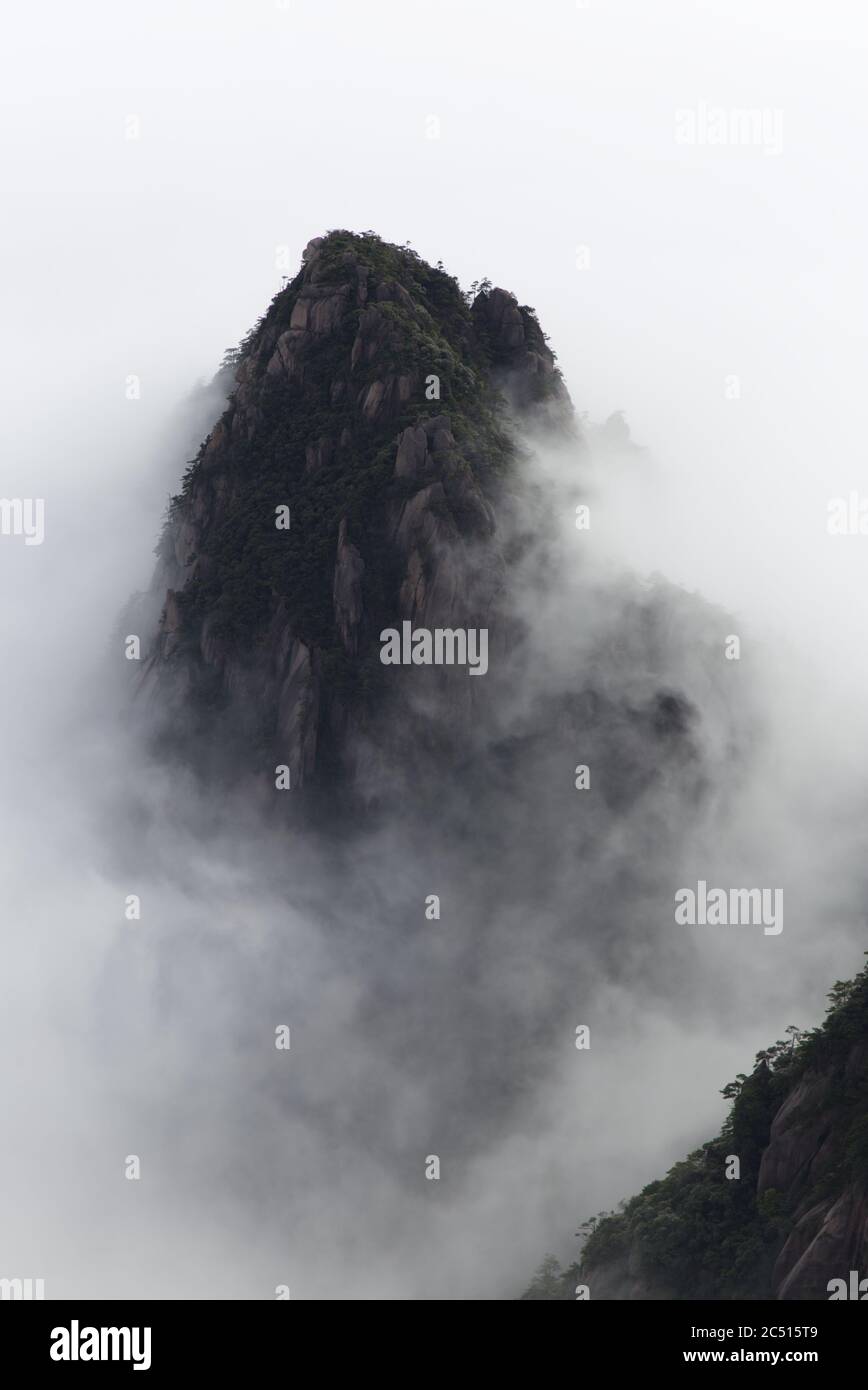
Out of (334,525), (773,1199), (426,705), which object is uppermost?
(334,525)

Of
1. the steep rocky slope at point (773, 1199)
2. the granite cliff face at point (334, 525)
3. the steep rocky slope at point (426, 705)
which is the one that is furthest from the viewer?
the granite cliff face at point (334, 525)

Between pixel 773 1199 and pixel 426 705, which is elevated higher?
pixel 426 705

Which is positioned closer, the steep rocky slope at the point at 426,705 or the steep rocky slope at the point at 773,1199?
the steep rocky slope at the point at 773,1199

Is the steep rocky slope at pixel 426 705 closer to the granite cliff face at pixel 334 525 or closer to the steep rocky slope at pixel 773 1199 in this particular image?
the granite cliff face at pixel 334 525

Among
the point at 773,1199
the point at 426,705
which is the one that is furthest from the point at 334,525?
the point at 773,1199

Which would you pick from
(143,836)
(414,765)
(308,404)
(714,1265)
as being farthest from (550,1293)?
(308,404)

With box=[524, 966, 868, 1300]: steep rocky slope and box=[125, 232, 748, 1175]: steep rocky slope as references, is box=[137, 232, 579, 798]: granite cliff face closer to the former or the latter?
box=[125, 232, 748, 1175]: steep rocky slope

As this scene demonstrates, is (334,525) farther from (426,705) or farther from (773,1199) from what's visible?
(773,1199)

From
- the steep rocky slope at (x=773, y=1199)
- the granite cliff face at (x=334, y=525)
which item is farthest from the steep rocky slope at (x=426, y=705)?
the steep rocky slope at (x=773, y=1199)
